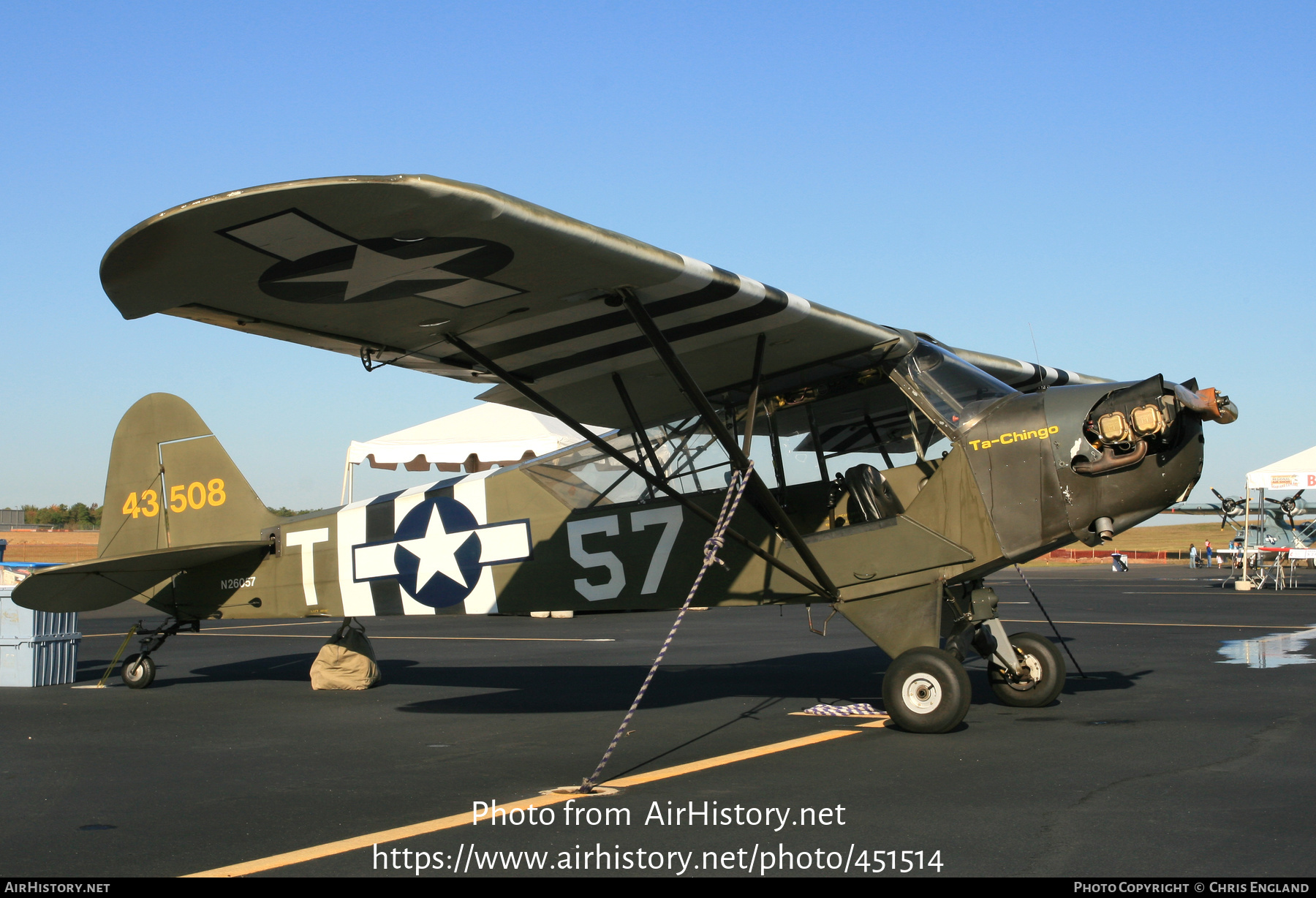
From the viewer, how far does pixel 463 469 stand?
949 inches

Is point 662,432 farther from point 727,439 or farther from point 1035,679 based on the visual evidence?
point 1035,679

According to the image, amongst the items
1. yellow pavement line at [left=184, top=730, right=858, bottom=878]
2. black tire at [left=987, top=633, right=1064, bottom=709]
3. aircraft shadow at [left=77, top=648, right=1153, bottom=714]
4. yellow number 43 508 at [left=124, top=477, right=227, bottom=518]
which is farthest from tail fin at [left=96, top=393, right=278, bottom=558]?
black tire at [left=987, top=633, right=1064, bottom=709]

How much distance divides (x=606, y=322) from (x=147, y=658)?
6.92 metres

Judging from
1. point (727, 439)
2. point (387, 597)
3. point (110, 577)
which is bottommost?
point (387, 597)

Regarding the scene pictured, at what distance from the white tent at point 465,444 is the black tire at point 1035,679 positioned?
14.4m

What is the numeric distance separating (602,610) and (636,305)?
9.91 feet

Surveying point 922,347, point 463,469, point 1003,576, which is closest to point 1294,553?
point 1003,576

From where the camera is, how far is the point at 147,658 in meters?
10.8

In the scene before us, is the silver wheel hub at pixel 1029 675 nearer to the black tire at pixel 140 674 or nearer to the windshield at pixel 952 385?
the windshield at pixel 952 385

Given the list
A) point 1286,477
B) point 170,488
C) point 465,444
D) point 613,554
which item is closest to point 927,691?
point 613,554

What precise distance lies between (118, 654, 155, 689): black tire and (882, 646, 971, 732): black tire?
7.78 metres

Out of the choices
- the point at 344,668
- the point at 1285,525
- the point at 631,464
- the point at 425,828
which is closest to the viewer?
the point at 425,828

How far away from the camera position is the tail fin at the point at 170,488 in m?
11.0

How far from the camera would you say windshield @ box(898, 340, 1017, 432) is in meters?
7.43
